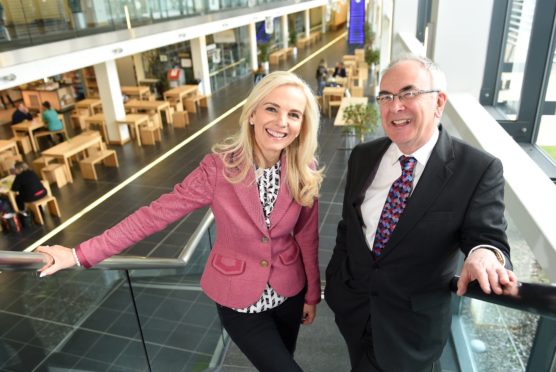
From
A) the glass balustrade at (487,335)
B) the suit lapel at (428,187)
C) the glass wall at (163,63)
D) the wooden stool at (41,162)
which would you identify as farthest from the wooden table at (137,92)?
the suit lapel at (428,187)

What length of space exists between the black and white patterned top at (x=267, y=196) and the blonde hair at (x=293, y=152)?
0.07 meters

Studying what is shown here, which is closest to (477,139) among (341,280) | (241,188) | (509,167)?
(509,167)

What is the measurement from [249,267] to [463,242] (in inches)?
36.5

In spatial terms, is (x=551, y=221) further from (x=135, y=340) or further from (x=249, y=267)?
(x=135, y=340)

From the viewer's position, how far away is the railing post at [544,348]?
1.36 m

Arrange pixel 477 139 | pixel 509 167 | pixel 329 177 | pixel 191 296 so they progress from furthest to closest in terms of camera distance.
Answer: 1. pixel 329 177
2. pixel 191 296
3. pixel 477 139
4. pixel 509 167

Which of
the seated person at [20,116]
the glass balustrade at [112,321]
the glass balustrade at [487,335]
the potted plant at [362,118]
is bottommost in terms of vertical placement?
the seated person at [20,116]

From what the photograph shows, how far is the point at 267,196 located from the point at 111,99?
495 inches

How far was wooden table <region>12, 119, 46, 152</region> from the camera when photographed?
12852 millimetres

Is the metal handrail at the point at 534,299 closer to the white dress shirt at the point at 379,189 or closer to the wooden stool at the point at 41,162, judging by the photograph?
the white dress shirt at the point at 379,189

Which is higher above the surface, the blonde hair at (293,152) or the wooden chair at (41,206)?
the blonde hair at (293,152)

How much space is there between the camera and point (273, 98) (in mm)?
1914

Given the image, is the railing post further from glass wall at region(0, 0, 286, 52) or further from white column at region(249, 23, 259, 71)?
white column at region(249, 23, 259, 71)

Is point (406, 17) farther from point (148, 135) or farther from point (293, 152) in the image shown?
point (293, 152)
